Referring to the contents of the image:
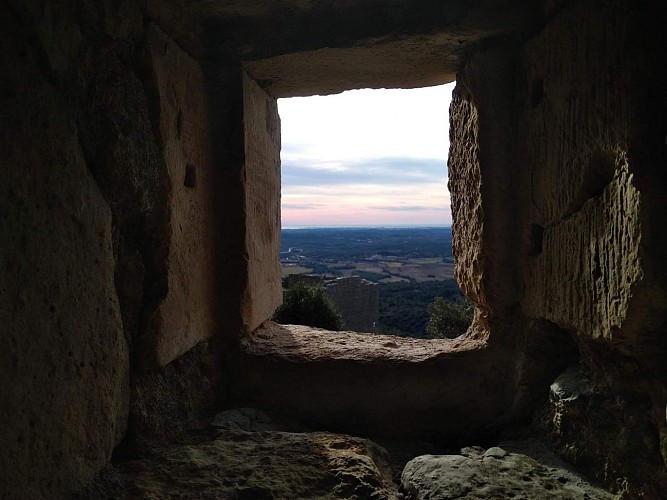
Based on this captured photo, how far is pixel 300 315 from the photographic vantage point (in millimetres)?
7309

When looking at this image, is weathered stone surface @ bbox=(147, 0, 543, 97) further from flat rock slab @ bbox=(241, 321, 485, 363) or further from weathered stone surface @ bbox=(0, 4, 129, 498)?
flat rock slab @ bbox=(241, 321, 485, 363)

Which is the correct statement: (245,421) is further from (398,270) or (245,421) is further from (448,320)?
(398,270)

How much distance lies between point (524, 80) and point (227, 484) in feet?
6.94

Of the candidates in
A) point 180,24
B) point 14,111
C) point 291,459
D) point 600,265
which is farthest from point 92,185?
point 600,265

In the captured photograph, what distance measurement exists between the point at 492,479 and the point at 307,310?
18.4ft

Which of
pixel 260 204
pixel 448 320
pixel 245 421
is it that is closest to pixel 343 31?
pixel 260 204

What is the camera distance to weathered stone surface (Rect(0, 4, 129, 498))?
1318 millimetres

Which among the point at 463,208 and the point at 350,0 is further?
the point at 463,208

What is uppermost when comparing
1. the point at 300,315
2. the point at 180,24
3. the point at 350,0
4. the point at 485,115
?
the point at 350,0

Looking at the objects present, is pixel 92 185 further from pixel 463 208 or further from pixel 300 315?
pixel 300 315

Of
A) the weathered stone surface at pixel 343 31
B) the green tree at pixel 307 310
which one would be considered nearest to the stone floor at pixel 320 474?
the weathered stone surface at pixel 343 31

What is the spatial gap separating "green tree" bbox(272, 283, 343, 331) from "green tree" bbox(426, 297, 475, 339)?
6.75 ft

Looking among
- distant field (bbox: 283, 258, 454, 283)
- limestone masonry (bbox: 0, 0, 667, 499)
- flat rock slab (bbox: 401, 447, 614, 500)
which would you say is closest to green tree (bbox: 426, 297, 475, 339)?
limestone masonry (bbox: 0, 0, 667, 499)

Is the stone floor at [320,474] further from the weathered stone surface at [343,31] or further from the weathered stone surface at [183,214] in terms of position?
the weathered stone surface at [343,31]
